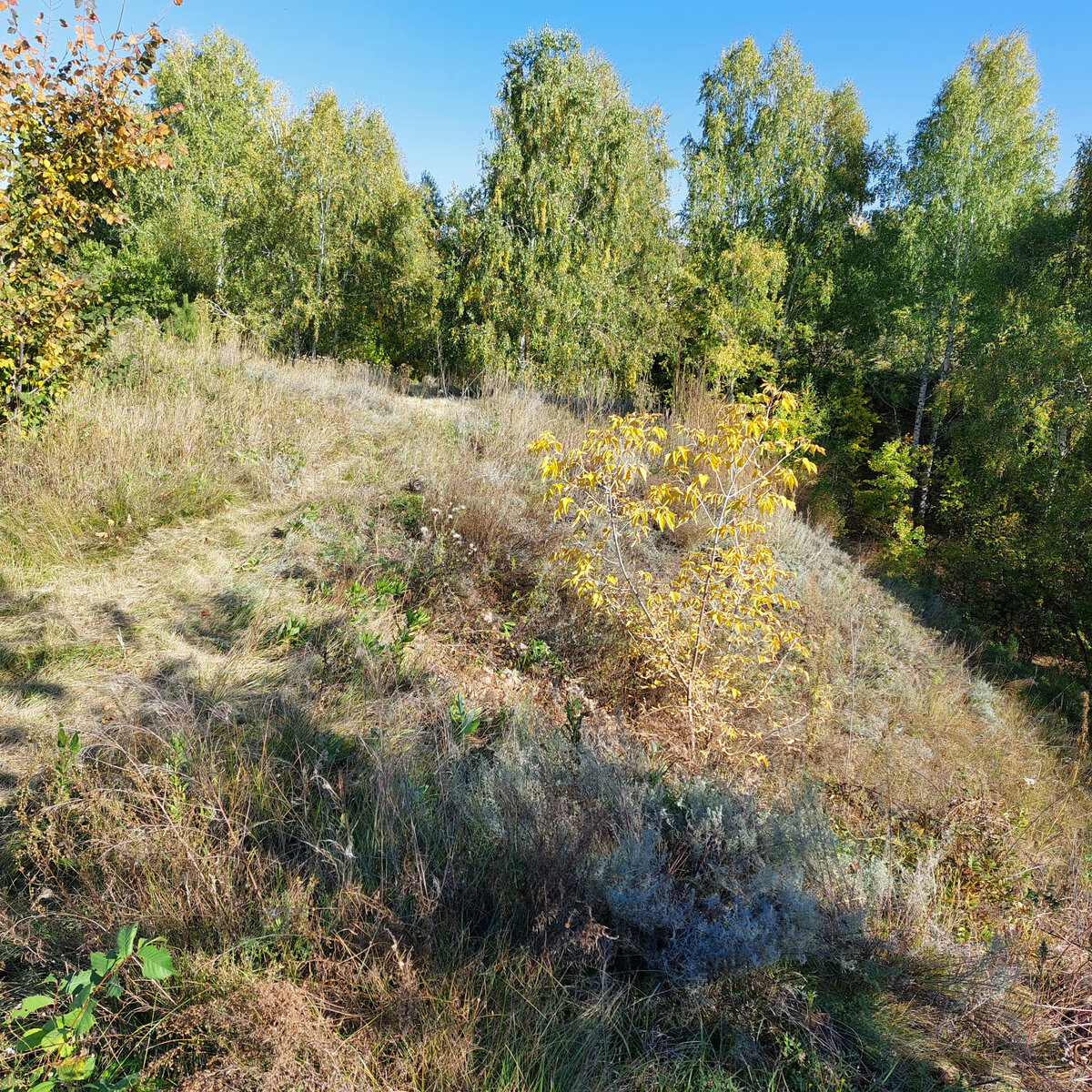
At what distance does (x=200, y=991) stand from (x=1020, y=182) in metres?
20.2

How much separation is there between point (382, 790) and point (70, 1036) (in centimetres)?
109

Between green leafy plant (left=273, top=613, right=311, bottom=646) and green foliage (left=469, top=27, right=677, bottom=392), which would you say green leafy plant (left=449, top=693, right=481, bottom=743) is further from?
green foliage (left=469, top=27, right=677, bottom=392)

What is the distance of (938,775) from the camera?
470cm

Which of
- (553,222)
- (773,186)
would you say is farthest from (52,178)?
(773,186)

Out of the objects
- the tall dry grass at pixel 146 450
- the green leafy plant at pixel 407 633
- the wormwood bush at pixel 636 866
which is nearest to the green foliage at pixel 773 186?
the tall dry grass at pixel 146 450

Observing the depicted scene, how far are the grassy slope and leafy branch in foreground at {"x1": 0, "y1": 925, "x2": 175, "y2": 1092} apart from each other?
0.41 feet

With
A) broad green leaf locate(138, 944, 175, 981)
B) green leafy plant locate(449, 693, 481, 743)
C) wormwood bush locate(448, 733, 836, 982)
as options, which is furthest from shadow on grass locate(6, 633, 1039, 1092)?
green leafy plant locate(449, 693, 481, 743)

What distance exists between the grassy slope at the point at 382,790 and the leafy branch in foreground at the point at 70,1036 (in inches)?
4.9

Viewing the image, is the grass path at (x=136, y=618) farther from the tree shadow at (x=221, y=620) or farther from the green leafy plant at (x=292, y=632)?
the green leafy plant at (x=292, y=632)

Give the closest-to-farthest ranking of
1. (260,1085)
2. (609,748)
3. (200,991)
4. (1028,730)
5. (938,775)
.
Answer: (260,1085) < (200,991) < (609,748) < (938,775) < (1028,730)

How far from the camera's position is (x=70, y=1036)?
1.40 metres

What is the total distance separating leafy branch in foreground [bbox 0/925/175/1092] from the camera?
1384mm

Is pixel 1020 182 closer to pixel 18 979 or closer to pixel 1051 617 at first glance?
pixel 1051 617

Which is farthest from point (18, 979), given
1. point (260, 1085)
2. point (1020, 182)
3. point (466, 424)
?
point (1020, 182)
